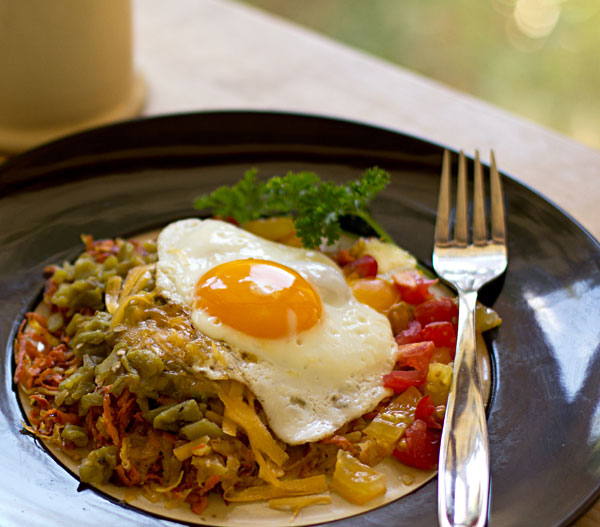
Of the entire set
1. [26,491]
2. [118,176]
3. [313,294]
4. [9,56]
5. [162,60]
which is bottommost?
[26,491]

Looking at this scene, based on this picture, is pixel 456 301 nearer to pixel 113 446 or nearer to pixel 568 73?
pixel 113 446

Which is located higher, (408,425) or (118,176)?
(118,176)

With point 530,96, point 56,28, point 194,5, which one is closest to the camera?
point 56,28

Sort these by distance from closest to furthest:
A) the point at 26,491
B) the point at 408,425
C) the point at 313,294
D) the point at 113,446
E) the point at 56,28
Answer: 1. the point at 26,491
2. the point at 113,446
3. the point at 408,425
4. the point at 313,294
5. the point at 56,28

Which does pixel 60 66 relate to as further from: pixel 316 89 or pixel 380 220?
pixel 380 220

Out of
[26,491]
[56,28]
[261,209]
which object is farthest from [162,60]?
[26,491]
